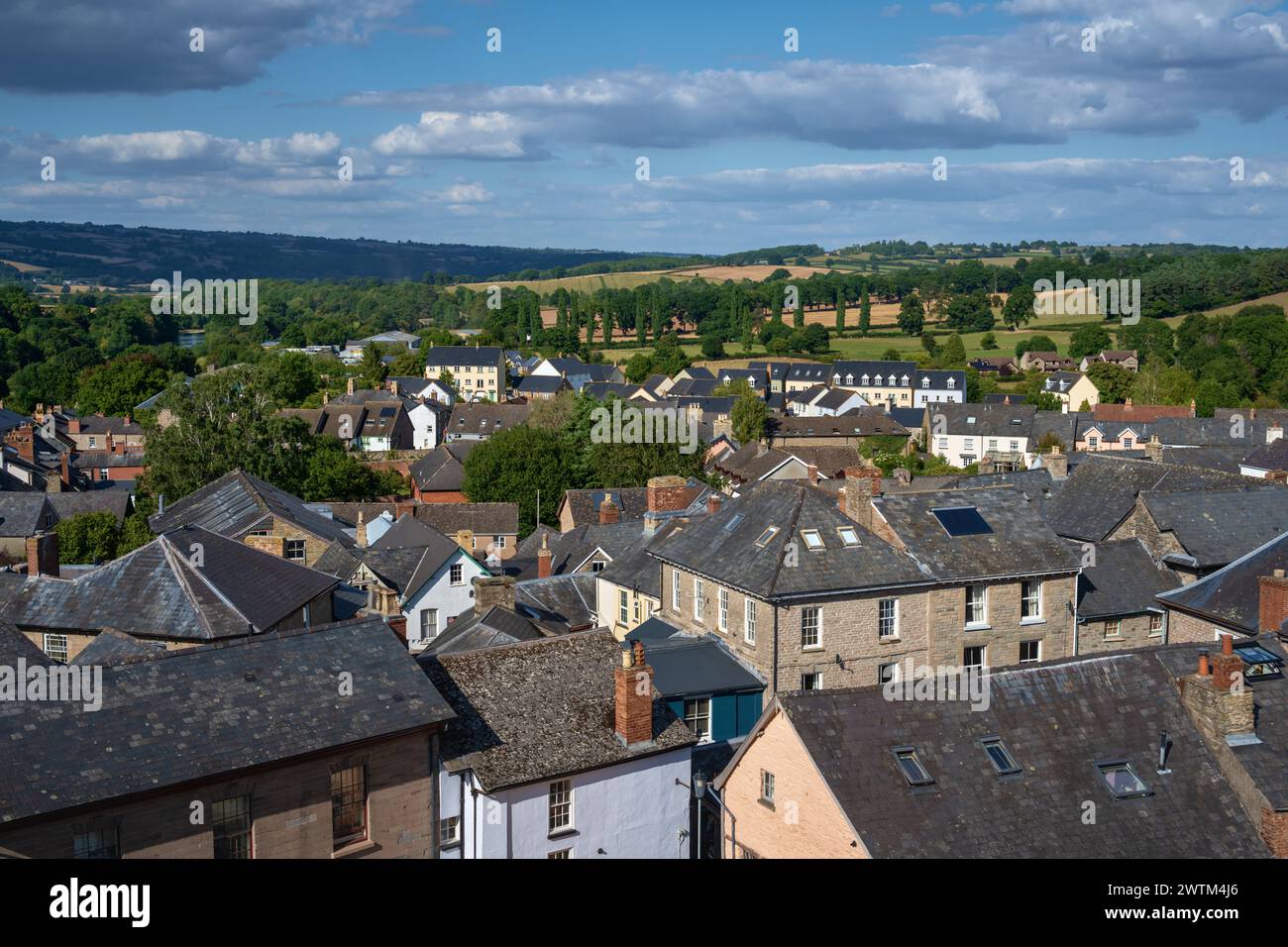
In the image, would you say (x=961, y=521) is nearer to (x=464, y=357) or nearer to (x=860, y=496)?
(x=860, y=496)

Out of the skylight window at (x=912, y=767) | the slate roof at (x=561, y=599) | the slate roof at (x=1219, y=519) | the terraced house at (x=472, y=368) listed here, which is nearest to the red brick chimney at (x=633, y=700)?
the skylight window at (x=912, y=767)

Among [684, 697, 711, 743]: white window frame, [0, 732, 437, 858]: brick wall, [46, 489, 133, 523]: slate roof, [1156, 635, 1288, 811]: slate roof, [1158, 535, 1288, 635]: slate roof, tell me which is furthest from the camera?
[46, 489, 133, 523]: slate roof

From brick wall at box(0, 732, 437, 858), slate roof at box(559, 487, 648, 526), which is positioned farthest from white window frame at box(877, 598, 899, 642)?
slate roof at box(559, 487, 648, 526)

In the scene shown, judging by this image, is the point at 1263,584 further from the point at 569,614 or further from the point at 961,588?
the point at 569,614

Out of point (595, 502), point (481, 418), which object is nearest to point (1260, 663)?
point (595, 502)

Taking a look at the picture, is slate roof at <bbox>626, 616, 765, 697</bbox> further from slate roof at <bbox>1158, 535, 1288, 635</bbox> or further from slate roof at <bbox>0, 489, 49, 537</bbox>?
slate roof at <bbox>0, 489, 49, 537</bbox>
